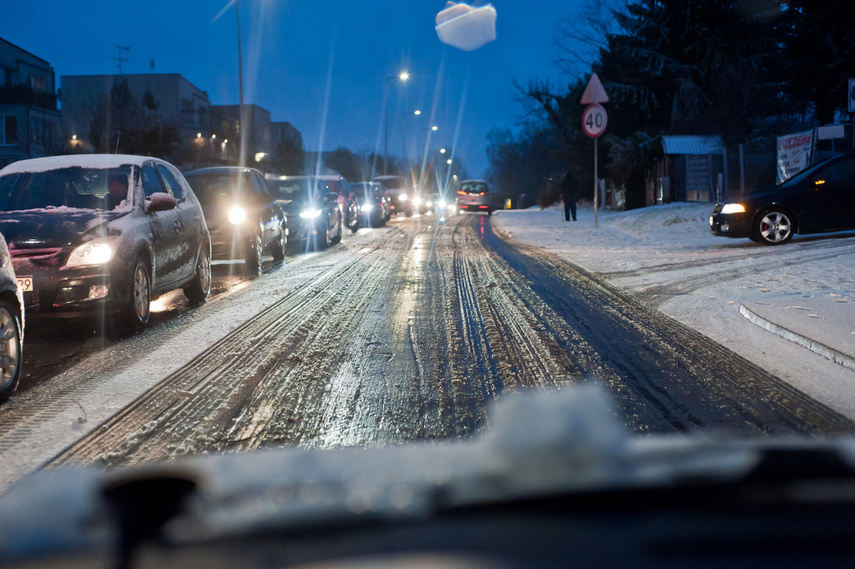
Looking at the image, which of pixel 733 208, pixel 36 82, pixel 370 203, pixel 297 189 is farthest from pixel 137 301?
pixel 36 82

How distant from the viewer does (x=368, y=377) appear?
6.06 metres

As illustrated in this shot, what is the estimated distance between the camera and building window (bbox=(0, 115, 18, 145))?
174 ft

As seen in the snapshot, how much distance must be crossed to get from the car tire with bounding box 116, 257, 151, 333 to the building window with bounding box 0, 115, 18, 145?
168 feet

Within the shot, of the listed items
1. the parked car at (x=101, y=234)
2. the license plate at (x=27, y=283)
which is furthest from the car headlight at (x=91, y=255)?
the license plate at (x=27, y=283)

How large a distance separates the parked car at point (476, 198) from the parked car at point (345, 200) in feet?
60.1

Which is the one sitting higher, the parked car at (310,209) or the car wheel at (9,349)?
the parked car at (310,209)

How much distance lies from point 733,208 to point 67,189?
40.4 ft

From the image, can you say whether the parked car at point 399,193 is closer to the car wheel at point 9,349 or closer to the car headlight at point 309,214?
the car headlight at point 309,214

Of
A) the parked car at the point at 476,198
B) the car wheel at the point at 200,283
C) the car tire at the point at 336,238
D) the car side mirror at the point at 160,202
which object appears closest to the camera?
the car side mirror at the point at 160,202

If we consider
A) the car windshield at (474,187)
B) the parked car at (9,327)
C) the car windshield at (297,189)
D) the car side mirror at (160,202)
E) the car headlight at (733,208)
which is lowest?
the parked car at (9,327)

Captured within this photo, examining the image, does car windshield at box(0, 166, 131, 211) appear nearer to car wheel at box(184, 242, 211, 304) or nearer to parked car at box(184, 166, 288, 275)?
car wheel at box(184, 242, 211, 304)

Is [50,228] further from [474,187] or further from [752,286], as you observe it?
[474,187]

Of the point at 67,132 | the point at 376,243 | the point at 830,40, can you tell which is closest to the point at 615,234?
the point at 376,243

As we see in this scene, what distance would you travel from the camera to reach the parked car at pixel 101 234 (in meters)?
7.58
